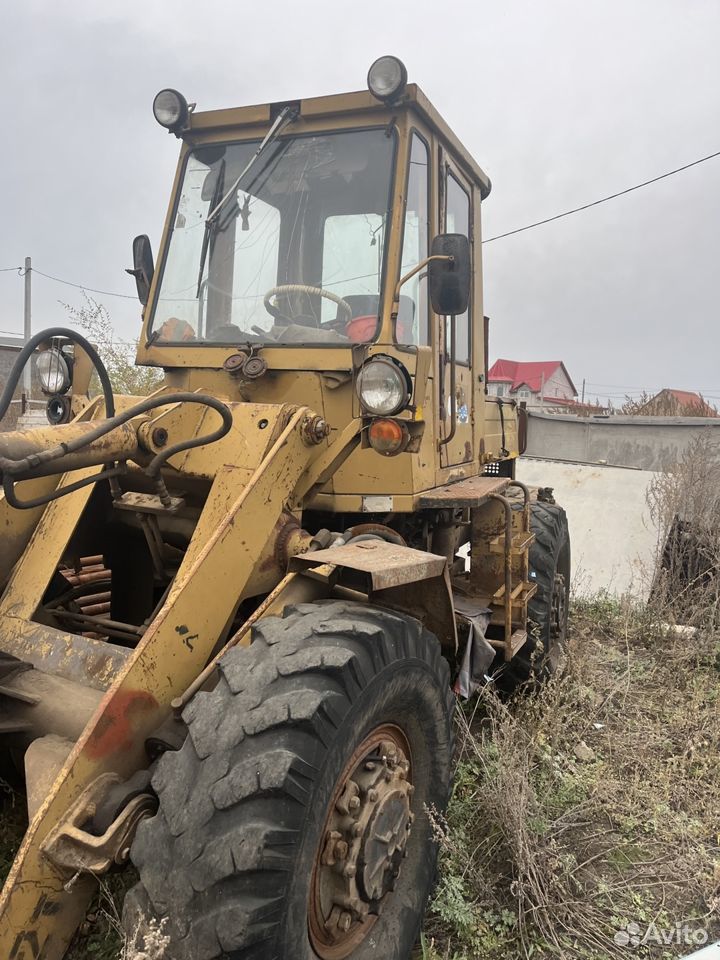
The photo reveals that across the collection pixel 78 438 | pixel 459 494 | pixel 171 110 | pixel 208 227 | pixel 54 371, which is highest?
pixel 171 110

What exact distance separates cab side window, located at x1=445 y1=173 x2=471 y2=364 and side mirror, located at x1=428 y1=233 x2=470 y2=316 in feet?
3.05

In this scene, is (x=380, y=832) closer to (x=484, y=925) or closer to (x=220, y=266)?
(x=484, y=925)

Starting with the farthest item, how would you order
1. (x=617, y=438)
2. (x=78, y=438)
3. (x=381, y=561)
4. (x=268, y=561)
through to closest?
1. (x=617, y=438)
2. (x=268, y=561)
3. (x=381, y=561)
4. (x=78, y=438)

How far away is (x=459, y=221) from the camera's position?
4562 millimetres

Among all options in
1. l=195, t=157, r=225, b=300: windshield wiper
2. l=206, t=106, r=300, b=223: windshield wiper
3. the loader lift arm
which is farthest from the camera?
l=195, t=157, r=225, b=300: windshield wiper

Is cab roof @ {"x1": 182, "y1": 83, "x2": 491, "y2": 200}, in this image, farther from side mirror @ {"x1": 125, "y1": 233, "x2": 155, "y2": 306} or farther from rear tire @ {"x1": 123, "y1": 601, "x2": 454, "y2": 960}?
rear tire @ {"x1": 123, "y1": 601, "x2": 454, "y2": 960}

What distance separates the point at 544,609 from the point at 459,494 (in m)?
1.62

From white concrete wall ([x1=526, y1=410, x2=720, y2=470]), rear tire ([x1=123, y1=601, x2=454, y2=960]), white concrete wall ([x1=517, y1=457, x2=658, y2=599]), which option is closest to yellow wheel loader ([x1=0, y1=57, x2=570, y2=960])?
rear tire ([x1=123, y1=601, x2=454, y2=960])

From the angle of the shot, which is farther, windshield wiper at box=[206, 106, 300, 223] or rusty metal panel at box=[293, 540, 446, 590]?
windshield wiper at box=[206, 106, 300, 223]

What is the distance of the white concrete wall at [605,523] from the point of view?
8844 millimetres

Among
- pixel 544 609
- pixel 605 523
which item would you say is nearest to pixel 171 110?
pixel 544 609

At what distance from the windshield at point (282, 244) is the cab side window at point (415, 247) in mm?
143

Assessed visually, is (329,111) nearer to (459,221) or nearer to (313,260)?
(313,260)

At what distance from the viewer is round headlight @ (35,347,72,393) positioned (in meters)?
3.55
